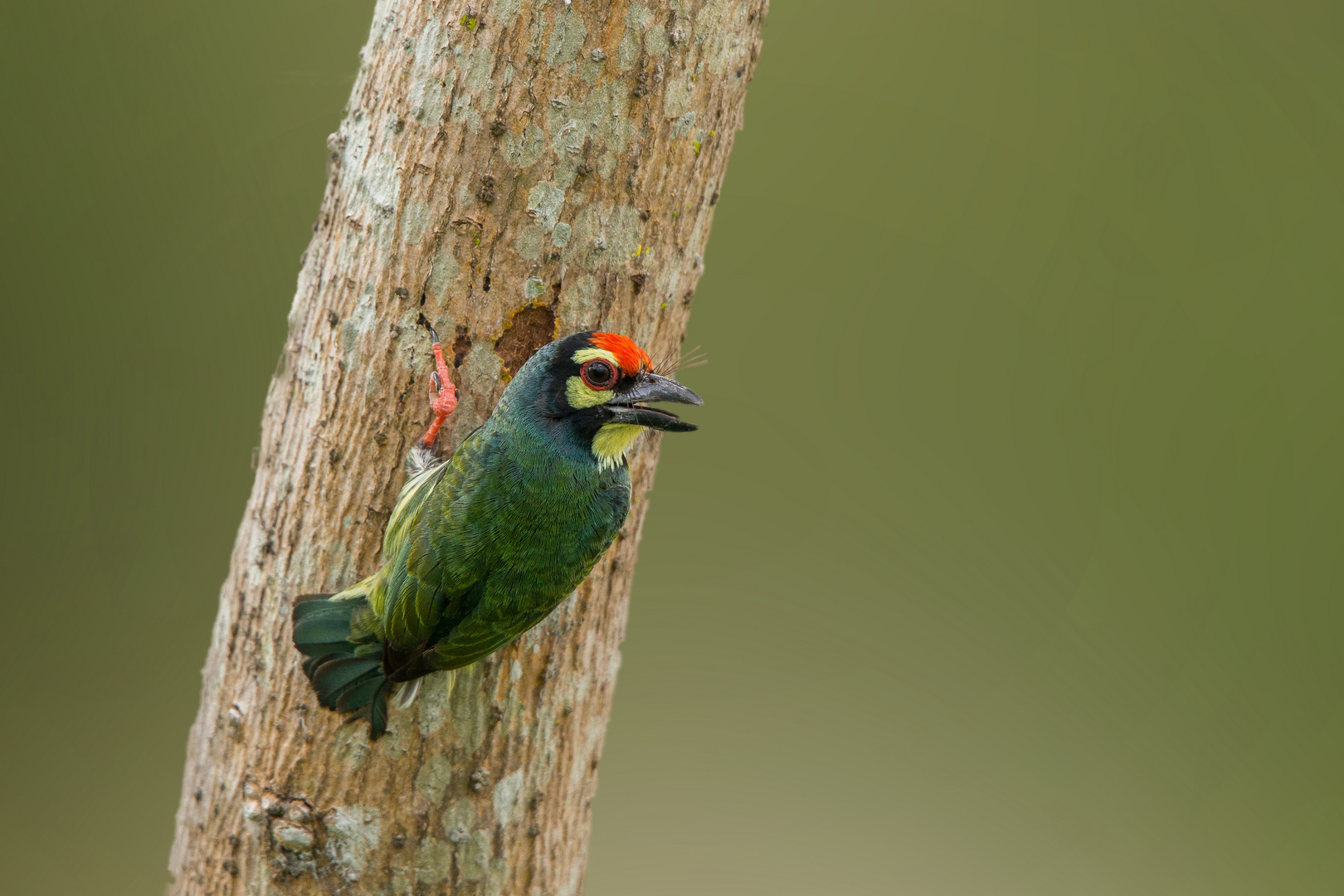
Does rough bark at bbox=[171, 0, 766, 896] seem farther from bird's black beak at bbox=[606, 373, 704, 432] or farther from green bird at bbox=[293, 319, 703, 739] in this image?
bird's black beak at bbox=[606, 373, 704, 432]

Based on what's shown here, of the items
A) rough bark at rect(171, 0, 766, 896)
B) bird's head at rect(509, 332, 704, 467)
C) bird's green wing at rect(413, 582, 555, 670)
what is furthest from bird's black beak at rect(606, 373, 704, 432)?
bird's green wing at rect(413, 582, 555, 670)

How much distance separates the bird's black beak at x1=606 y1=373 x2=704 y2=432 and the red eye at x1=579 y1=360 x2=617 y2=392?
4 centimetres

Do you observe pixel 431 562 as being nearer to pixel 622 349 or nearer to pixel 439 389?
pixel 439 389

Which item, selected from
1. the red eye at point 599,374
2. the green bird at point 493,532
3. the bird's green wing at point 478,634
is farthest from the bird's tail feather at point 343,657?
the red eye at point 599,374

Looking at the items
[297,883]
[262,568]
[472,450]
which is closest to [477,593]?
[472,450]

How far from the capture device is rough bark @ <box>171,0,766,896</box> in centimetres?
246

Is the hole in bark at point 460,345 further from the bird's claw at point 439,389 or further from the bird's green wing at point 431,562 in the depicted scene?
the bird's green wing at point 431,562

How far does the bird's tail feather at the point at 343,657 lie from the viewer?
2473mm

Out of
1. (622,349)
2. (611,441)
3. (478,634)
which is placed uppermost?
(622,349)

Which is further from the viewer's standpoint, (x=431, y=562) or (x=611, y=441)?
(x=611, y=441)

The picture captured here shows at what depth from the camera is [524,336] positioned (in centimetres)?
257

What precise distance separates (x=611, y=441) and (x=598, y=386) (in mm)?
213

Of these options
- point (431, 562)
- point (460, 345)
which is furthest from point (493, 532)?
point (460, 345)

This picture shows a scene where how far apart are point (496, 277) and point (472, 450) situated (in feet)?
1.41
